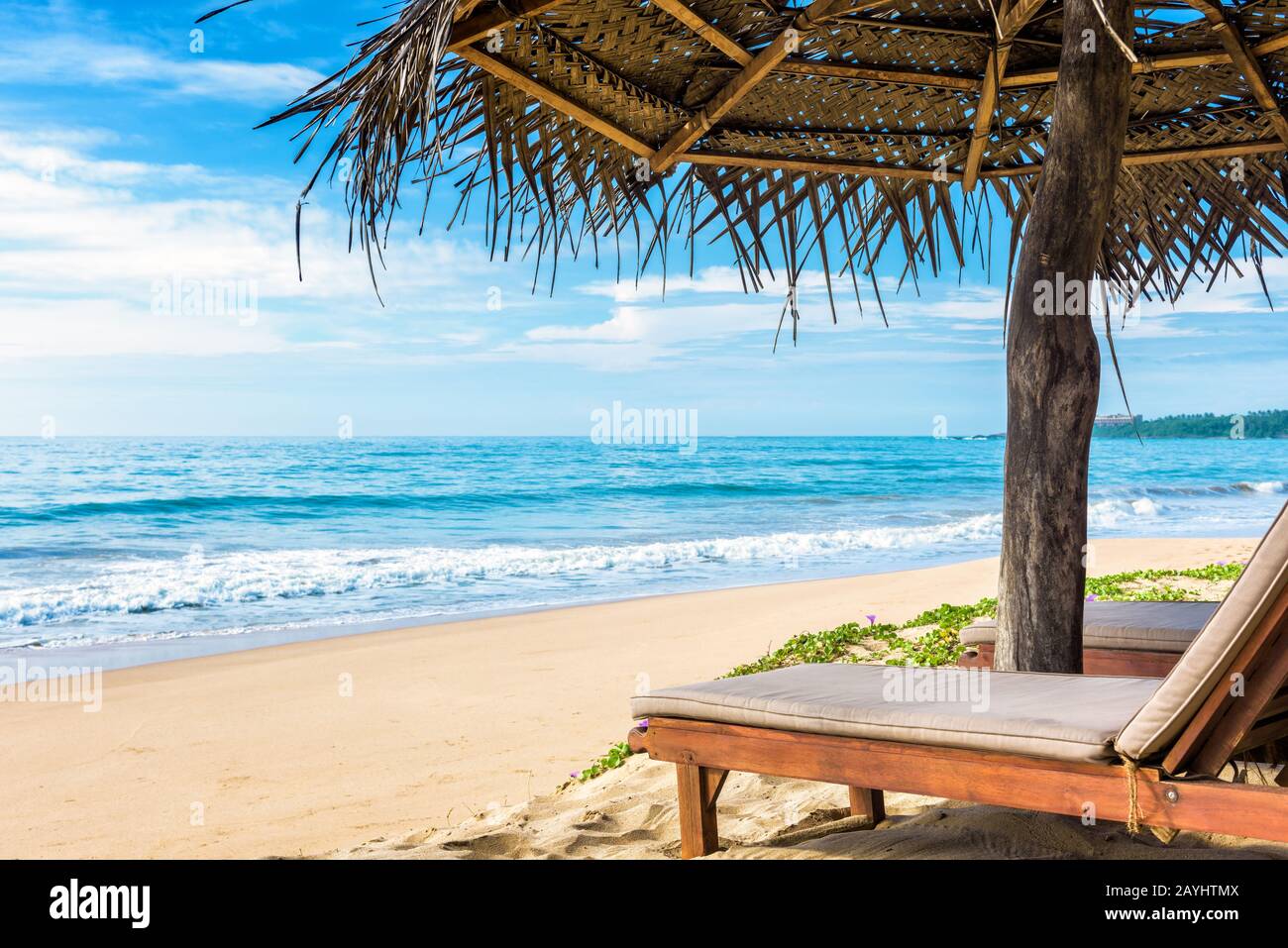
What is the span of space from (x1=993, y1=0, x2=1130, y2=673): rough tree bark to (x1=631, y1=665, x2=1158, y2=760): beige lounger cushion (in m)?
0.35

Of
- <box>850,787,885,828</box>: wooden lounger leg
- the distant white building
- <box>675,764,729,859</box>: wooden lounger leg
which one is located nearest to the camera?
<box>675,764,729,859</box>: wooden lounger leg

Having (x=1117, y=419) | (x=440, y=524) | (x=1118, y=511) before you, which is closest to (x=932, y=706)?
(x=440, y=524)

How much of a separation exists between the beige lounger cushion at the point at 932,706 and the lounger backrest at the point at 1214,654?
0.21 feet

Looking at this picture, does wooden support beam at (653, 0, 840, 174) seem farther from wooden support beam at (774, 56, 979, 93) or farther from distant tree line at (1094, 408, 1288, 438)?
distant tree line at (1094, 408, 1288, 438)

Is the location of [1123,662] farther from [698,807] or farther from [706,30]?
[706,30]

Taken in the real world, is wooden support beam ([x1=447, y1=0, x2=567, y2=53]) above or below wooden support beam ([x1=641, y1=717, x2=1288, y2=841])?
above

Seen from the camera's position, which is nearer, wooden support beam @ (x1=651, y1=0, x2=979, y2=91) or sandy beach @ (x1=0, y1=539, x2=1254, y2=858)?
wooden support beam @ (x1=651, y1=0, x2=979, y2=91)

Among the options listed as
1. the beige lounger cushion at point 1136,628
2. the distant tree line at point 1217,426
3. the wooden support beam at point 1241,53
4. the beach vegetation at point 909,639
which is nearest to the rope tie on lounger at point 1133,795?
the beige lounger cushion at point 1136,628

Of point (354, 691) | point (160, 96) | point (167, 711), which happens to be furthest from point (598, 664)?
point (160, 96)

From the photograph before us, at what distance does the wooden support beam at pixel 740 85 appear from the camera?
281cm

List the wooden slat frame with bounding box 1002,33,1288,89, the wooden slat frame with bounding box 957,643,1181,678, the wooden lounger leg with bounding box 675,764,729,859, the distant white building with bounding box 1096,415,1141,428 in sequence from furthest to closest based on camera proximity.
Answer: the distant white building with bounding box 1096,415,1141,428, the wooden slat frame with bounding box 1002,33,1288,89, the wooden slat frame with bounding box 957,643,1181,678, the wooden lounger leg with bounding box 675,764,729,859

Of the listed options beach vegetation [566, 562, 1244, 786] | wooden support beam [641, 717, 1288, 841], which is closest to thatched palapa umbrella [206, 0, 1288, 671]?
wooden support beam [641, 717, 1288, 841]

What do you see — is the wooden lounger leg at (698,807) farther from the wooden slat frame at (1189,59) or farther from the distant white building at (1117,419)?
the wooden slat frame at (1189,59)

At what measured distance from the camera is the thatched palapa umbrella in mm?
2594
